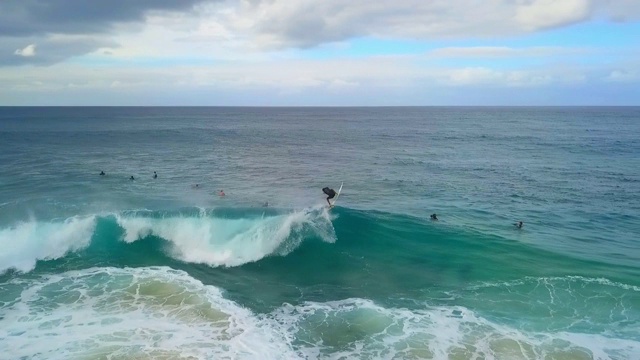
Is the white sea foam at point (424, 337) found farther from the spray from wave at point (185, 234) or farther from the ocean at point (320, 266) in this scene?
the spray from wave at point (185, 234)

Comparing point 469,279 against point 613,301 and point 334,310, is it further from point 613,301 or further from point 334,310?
point 334,310

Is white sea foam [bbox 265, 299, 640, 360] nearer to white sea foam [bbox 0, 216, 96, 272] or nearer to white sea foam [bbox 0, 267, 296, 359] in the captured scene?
white sea foam [bbox 0, 267, 296, 359]

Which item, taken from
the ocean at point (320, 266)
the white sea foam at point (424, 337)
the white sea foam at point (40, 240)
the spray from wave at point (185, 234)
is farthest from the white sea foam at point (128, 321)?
the spray from wave at point (185, 234)

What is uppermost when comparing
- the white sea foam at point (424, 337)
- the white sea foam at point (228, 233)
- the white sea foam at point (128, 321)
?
the white sea foam at point (228, 233)

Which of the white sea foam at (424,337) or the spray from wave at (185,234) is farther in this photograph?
the spray from wave at (185,234)

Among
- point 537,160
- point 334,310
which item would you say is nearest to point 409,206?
point 334,310

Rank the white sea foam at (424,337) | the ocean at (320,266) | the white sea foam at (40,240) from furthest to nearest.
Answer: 1. the white sea foam at (40,240)
2. the ocean at (320,266)
3. the white sea foam at (424,337)

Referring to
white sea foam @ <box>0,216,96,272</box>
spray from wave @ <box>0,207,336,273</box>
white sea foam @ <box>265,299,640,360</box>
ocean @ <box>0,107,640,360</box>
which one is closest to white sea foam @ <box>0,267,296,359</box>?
ocean @ <box>0,107,640,360</box>
